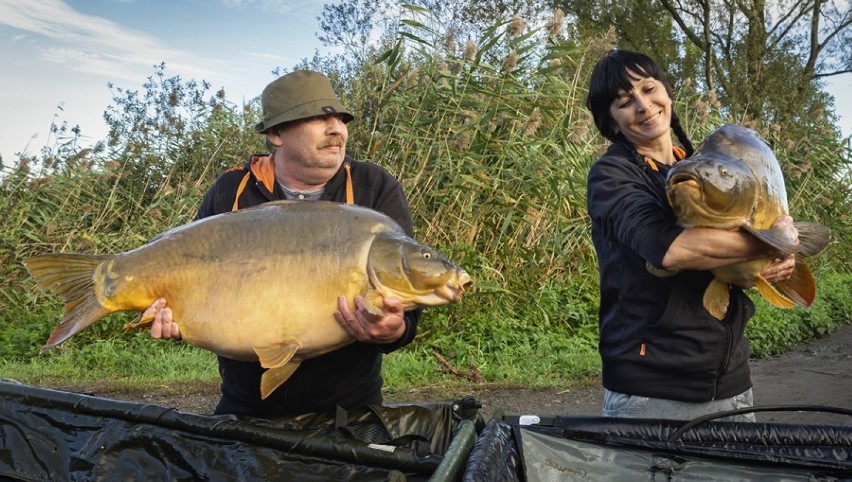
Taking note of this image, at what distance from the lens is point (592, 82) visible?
233cm

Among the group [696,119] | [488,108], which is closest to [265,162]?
[488,108]

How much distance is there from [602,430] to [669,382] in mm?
271

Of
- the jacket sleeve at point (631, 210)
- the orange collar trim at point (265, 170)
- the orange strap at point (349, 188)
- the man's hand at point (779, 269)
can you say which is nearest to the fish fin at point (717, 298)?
the man's hand at point (779, 269)

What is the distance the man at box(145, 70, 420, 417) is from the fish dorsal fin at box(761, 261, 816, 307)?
0.96 m

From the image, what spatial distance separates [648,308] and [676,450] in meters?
0.37

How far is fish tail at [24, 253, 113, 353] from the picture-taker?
6.81ft

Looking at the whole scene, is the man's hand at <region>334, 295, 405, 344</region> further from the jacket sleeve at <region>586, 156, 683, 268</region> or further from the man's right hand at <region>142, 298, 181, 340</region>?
the jacket sleeve at <region>586, 156, 683, 268</region>

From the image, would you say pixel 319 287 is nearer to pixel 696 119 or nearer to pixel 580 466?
pixel 580 466

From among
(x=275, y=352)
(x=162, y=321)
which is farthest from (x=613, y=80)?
(x=162, y=321)

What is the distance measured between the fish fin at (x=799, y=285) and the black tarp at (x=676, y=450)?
0.29 metres

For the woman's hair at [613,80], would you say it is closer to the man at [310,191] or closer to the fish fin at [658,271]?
the fish fin at [658,271]

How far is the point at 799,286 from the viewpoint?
2002mm

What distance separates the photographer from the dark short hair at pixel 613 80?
224 cm

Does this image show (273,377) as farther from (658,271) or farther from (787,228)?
(787,228)
